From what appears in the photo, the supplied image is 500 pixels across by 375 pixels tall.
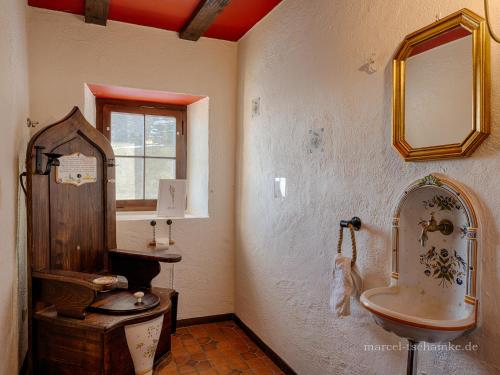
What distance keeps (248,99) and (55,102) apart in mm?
1403

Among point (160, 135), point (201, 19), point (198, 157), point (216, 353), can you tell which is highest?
point (201, 19)

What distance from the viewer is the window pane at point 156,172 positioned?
10.8 feet

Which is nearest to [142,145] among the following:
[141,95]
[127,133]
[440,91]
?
[127,133]

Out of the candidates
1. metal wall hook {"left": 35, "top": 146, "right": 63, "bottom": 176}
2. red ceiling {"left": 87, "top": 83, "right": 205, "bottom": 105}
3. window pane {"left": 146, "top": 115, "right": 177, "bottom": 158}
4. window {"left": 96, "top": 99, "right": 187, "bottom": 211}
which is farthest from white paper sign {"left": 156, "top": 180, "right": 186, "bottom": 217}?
metal wall hook {"left": 35, "top": 146, "right": 63, "bottom": 176}

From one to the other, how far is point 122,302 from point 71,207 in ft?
2.17

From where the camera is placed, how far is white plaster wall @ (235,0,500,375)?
1.23m

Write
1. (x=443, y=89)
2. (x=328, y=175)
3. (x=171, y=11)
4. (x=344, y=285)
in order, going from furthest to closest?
1. (x=171, y=11)
2. (x=328, y=175)
3. (x=344, y=285)
4. (x=443, y=89)

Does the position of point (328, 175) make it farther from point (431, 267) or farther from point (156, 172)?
point (156, 172)

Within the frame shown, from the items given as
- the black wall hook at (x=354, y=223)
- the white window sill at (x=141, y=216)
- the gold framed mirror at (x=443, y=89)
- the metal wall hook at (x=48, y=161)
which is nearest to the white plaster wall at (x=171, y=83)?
the white window sill at (x=141, y=216)

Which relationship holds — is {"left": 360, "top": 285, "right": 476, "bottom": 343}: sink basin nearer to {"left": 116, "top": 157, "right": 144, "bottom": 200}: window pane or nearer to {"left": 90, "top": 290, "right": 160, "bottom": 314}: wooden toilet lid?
{"left": 90, "top": 290, "right": 160, "bottom": 314}: wooden toilet lid

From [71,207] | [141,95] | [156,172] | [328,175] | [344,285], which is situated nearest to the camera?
[344,285]

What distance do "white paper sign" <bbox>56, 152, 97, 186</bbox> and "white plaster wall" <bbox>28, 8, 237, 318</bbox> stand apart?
1.82 ft

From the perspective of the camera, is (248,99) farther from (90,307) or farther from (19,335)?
(19,335)

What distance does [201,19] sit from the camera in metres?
2.58
